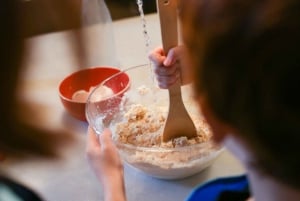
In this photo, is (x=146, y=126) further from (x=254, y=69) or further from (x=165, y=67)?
(x=254, y=69)

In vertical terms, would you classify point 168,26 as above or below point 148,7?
above

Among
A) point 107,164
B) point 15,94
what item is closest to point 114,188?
point 107,164

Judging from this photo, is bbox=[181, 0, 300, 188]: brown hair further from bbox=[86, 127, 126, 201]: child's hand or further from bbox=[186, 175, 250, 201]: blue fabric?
bbox=[86, 127, 126, 201]: child's hand

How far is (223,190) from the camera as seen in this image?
740 mm

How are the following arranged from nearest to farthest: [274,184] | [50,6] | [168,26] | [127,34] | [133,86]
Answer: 1. [50,6]
2. [274,184]
3. [168,26]
4. [133,86]
5. [127,34]

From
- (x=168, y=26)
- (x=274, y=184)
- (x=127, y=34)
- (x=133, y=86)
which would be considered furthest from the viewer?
(x=127, y=34)

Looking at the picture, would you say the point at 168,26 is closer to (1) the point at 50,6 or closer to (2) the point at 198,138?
(2) the point at 198,138

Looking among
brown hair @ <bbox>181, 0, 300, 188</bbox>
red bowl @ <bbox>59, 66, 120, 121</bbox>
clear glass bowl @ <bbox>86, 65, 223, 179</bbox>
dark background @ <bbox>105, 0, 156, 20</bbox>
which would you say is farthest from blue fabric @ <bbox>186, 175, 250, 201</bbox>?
dark background @ <bbox>105, 0, 156, 20</bbox>

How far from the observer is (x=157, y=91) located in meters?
1.09

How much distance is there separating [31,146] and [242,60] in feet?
0.67

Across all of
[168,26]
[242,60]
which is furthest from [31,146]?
[168,26]

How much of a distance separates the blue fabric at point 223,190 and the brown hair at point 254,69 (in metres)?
0.22

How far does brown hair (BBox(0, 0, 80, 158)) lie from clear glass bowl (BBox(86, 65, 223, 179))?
15.2 inches

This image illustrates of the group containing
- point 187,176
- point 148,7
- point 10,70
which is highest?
point 10,70
